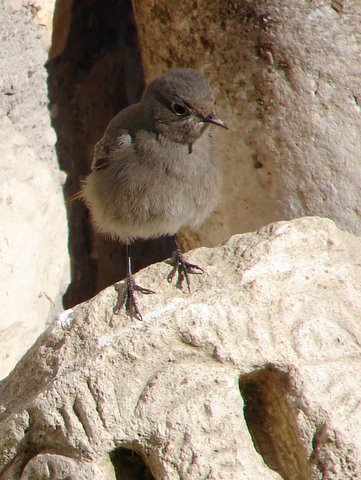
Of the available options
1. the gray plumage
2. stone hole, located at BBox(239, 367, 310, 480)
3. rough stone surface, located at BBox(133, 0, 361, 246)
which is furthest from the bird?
stone hole, located at BBox(239, 367, 310, 480)

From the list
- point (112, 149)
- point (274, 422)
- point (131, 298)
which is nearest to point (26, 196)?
point (112, 149)

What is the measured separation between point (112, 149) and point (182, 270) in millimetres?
1174

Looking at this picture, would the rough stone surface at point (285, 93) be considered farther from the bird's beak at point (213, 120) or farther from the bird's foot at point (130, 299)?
the bird's foot at point (130, 299)

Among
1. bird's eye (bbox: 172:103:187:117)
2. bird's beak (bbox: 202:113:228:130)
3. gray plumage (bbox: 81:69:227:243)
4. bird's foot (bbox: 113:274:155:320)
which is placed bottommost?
gray plumage (bbox: 81:69:227:243)

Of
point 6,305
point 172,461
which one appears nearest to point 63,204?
point 6,305

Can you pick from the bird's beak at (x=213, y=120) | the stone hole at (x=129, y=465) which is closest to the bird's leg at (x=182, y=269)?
the stone hole at (x=129, y=465)

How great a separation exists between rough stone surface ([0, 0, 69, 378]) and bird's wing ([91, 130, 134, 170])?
28cm

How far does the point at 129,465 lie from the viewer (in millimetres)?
2742

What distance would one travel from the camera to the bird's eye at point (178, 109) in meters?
4.05

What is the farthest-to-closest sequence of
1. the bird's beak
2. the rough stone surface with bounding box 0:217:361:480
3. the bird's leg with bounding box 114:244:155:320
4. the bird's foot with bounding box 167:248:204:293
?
the bird's beak
the bird's foot with bounding box 167:248:204:293
the bird's leg with bounding box 114:244:155:320
the rough stone surface with bounding box 0:217:361:480

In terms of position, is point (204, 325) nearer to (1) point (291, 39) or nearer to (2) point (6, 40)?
(1) point (291, 39)

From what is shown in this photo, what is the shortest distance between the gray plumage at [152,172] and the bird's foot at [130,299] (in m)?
1.09

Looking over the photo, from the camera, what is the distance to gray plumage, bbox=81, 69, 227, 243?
13.4ft

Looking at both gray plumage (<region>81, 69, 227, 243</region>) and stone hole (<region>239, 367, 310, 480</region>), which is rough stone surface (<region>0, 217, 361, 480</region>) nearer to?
stone hole (<region>239, 367, 310, 480</region>)
